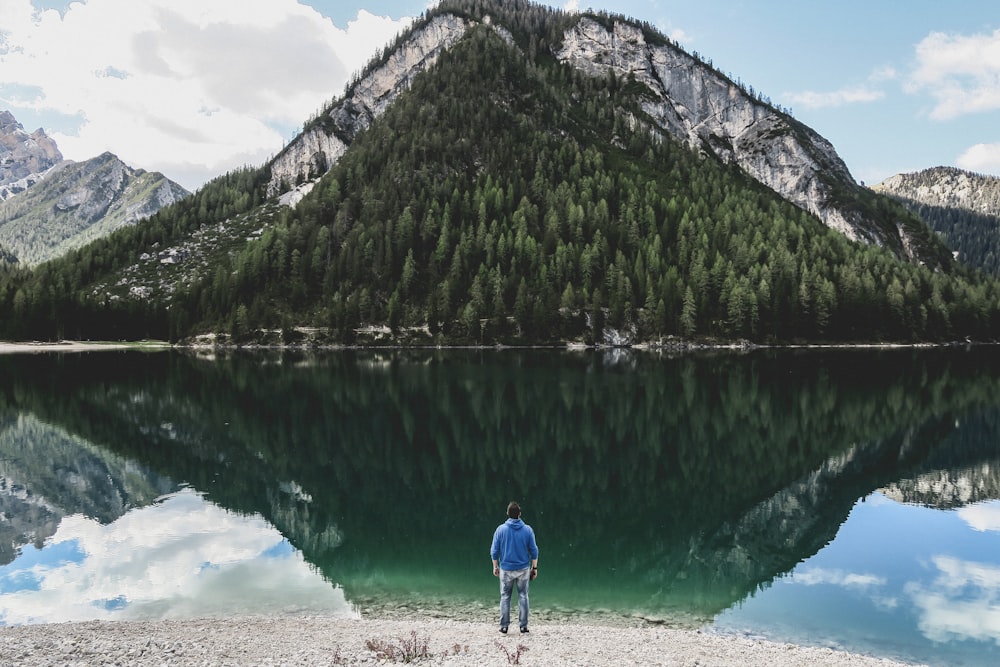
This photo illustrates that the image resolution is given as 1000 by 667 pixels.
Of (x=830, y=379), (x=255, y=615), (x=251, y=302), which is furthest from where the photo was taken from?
(x=251, y=302)

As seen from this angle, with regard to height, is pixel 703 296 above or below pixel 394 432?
above

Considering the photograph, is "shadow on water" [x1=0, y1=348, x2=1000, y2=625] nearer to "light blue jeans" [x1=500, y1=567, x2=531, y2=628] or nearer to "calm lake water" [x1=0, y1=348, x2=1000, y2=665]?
"calm lake water" [x1=0, y1=348, x2=1000, y2=665]

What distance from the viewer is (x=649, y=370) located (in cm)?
9431

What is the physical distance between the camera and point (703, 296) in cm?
15575

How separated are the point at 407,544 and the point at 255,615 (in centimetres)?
702

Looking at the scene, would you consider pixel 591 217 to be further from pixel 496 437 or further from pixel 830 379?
pixel 496 437

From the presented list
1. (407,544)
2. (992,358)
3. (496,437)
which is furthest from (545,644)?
(992,358)

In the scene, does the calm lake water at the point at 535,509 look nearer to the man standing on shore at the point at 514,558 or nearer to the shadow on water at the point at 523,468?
the shadow on water at the point at 523,468

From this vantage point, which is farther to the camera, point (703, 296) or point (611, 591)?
point (703, 296)

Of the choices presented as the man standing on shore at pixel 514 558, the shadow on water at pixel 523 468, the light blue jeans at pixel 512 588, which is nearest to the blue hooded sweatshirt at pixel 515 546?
the man standing on shore at pixel 514 558

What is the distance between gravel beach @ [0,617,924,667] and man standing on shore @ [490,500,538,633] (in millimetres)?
841

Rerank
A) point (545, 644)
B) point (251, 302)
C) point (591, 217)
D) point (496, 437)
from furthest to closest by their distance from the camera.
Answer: point (591, 217) → point (251, 302) → point (496, 437) → point (545, 644)

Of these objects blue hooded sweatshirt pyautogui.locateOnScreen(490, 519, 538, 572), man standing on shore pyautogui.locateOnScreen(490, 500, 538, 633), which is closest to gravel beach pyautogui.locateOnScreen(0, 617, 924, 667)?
man standing on shore pyautogui.locateOnScreen(490, 500, 538, 633)

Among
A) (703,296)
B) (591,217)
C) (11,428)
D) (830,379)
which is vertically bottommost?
(11,428)
